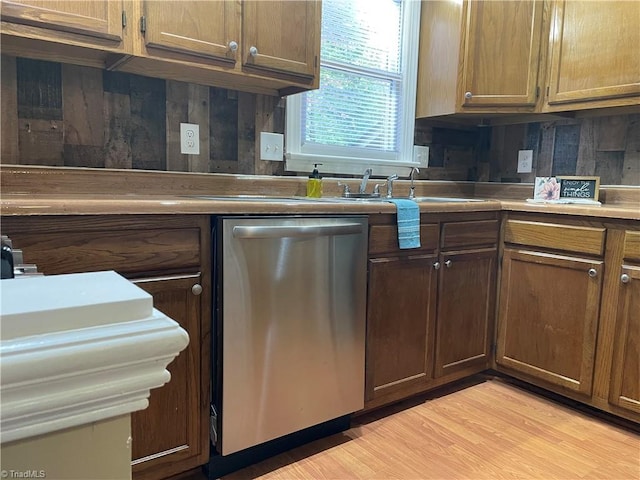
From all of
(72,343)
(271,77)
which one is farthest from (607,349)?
(72,343)

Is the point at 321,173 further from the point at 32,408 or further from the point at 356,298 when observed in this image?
the point at 32,408

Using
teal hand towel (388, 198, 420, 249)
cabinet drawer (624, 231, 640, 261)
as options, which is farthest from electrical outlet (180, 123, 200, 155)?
cabinet drawer (624, 231, 640, 261)

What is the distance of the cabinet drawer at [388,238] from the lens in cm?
189

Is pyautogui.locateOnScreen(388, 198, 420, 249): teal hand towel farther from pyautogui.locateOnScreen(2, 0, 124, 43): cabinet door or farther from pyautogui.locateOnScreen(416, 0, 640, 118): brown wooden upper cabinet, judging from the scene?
pyautogui.locateOnScreen(2, 0, 124, 43): cabinet door

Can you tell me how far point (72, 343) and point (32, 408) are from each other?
0.05m

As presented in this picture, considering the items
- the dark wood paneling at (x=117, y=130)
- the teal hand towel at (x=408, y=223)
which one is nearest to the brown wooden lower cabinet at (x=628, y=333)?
the teal hand towel at (x=408, y=223)

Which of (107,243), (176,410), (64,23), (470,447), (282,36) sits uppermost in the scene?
(282,36)

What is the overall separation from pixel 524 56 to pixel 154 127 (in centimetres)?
189

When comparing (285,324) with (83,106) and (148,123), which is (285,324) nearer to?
(148,123)

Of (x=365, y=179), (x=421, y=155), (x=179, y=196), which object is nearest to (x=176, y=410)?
(x=179, y=196)

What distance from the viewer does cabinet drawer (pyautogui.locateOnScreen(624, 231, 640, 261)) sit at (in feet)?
6.24

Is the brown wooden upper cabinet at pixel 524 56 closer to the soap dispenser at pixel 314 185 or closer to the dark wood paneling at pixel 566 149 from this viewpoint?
the dark wood paneling at pixel 566 149

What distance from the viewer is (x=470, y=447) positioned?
1.84 m

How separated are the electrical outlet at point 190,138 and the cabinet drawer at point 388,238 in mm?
810
